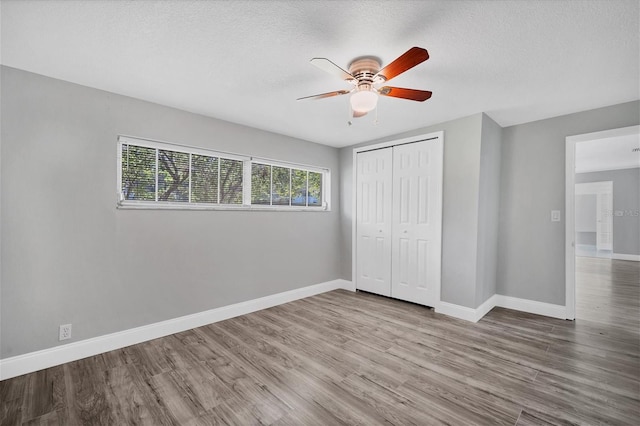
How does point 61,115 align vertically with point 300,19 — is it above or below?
below

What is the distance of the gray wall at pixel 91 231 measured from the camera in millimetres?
2170

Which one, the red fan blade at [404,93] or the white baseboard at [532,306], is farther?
the white baseboard at [532,306]

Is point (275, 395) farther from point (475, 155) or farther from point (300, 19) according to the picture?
point (475, 155)

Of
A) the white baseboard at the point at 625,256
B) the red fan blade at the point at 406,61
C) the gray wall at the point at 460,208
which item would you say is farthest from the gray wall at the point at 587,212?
the red fan blade at the point at 406,61

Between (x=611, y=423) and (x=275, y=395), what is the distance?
2087 mm

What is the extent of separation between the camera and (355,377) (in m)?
2.13

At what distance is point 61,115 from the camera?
236 cm

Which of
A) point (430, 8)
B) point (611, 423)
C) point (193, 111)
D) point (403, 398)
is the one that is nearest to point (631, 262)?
point (611, 423)

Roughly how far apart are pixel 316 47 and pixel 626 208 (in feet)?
32.5

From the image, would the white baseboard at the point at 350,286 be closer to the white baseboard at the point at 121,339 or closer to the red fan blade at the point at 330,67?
the white baseboard at the point at 121,339

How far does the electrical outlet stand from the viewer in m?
2.33

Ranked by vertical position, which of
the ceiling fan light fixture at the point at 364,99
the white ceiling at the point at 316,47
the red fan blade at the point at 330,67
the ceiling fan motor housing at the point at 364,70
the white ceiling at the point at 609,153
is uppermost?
the white ceiling at the point at 609,153

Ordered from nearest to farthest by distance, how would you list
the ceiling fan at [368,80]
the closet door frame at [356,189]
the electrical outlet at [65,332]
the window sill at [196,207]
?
1. the ceiling fan at [368,80]
2. the electrical outlet at [65,332]
3. the window sill at [196,207]
4. the closet door frame at [356,189]

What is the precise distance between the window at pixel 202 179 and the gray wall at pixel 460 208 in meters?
2.00
